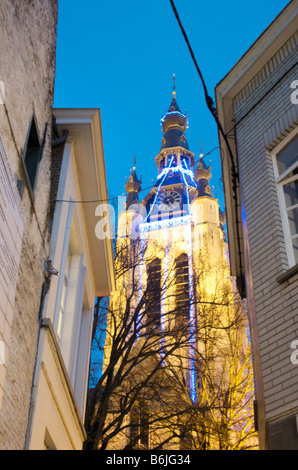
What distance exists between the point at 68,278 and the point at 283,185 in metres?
4.62

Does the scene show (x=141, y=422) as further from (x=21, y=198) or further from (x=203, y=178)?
(x=203, y=178)

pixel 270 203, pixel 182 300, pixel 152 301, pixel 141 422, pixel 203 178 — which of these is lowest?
pixel 270 203

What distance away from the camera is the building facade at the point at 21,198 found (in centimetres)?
654

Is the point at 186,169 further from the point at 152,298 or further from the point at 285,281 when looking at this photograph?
the point at 285,281

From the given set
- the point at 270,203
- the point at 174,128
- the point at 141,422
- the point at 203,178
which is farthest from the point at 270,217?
the point at 174,128

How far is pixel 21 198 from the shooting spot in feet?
24.3

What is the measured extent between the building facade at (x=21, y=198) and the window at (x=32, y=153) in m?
0.01

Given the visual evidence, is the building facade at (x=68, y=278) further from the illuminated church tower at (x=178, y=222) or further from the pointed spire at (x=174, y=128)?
the pointed spire at (x=174, y=128)

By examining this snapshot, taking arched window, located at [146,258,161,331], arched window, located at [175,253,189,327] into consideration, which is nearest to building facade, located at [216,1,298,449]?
arched window, located at [146,258,161,331]

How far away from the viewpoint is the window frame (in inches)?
308

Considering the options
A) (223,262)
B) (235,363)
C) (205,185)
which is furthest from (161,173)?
(235,363)

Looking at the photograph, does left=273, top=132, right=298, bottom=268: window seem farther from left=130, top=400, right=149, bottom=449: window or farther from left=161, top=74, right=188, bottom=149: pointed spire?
left=161, top=74, right=188, bottom=149: pointed spire

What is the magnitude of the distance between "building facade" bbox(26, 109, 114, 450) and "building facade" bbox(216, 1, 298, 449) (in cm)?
250

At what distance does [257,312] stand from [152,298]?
12.8 metres
